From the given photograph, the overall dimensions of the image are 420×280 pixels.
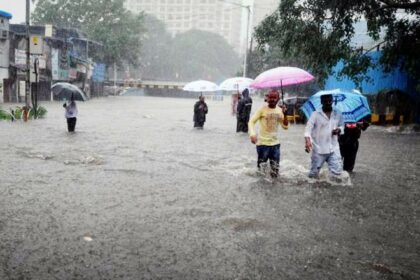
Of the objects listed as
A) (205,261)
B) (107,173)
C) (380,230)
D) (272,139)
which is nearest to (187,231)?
(205,261)

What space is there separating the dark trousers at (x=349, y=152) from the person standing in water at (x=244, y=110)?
→ 711cm

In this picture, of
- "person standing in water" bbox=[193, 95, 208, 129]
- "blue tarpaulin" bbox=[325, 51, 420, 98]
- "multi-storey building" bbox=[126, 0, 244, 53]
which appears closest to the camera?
"person standing in water" bbox=[193, 95, 208, 129]

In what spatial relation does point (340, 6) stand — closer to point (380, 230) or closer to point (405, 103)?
point (380, 230)

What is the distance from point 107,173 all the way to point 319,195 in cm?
411

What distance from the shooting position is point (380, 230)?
5.46 m

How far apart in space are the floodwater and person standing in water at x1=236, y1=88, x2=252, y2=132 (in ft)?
17.1

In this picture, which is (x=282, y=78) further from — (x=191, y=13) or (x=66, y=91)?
(x=191, y=13)

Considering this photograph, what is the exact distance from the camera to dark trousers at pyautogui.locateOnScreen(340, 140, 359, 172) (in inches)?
353

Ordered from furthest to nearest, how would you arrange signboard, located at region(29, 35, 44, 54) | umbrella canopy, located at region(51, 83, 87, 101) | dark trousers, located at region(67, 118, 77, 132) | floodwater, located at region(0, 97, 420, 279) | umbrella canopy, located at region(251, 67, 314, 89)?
signboard, located at region(29, 35, 44, 54), dark trousers, located at region(67, 118, 77, 132), umbrella canopy, located at region(51, 83, 87, 101), umbrella canopy, located at region(251, 67, 314, 89), floodwater, located at region(0, 97, 420, 279)

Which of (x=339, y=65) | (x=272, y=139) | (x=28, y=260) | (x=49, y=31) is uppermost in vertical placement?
(x=49, y=31)

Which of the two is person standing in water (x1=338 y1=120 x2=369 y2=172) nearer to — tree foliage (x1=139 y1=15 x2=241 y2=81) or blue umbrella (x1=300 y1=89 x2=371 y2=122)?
Answer: blue umbrella (x1=300 y1=89 x2=371 y2=122)

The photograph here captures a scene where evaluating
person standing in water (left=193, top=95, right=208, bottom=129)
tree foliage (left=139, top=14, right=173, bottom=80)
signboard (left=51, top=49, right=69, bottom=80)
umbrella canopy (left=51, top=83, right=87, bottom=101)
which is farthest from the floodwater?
tree foliage (left=139, top=14, right=173, bottom=80)

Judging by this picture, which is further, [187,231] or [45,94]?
[45,94]

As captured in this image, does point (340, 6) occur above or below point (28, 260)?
above
